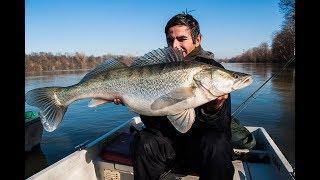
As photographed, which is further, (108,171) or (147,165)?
(108,171)

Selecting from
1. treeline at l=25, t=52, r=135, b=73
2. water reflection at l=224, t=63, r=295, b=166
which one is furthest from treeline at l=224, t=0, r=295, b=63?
treeline at l=25, t=52, r=135, b=73

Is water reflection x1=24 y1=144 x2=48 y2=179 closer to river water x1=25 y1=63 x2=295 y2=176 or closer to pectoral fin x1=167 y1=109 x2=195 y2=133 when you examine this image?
river water x1=25 y1=63 x2=295 y2=176

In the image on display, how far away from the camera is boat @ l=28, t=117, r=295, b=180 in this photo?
3943mm

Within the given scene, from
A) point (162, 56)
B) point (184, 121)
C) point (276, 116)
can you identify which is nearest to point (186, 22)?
point (162, 56)

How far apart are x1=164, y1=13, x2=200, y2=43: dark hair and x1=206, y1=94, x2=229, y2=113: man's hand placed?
0.98 meters

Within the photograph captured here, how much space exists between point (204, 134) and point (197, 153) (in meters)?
0.21

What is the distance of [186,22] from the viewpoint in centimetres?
377

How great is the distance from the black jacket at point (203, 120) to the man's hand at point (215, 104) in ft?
0.16

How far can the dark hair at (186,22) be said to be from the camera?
376 cm

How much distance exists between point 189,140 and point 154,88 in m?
0.76

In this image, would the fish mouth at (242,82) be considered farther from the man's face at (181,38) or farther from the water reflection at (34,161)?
the water reflection at (34,161)
